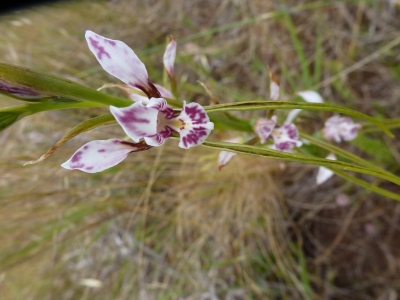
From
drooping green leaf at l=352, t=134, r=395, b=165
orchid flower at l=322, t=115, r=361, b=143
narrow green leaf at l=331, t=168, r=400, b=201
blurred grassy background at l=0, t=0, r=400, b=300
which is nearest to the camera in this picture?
narrow green leaf at l=331, t=168, r=400, b=201

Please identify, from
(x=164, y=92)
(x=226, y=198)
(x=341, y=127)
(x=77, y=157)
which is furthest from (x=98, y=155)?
(x=226, y=198)

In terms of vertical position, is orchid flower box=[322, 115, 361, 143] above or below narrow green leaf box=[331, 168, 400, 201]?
above

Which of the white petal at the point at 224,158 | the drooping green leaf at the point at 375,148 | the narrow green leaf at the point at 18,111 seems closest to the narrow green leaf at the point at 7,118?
the narrow green leaf at the point at 18,111

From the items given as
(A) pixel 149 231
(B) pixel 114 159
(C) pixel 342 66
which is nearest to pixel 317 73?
(C) pixel 342 66

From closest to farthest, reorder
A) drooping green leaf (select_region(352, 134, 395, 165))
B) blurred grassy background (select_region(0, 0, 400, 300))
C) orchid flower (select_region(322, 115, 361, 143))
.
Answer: orchid flower (select_region(322, 115, 361, 143))
drooping green leaf (select_region(352, 134, 395, 165))
blurred grassy background (select_region(0, 0, 400, 300))

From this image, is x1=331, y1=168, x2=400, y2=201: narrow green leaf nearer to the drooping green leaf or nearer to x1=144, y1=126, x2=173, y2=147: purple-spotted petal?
x1=144, y1=126, x2=173, y2=147: purple-spotted petal

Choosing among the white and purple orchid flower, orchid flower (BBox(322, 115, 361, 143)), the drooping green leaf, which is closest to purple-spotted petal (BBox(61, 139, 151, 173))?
the white and purple orchid flower

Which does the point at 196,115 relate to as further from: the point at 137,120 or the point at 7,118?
the point at 7,118

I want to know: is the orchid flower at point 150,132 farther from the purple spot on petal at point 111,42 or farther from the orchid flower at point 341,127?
the orchid flower at point 341,127

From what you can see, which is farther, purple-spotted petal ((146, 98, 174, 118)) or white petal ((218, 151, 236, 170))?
white petal ((218, 151, 236, 170))
